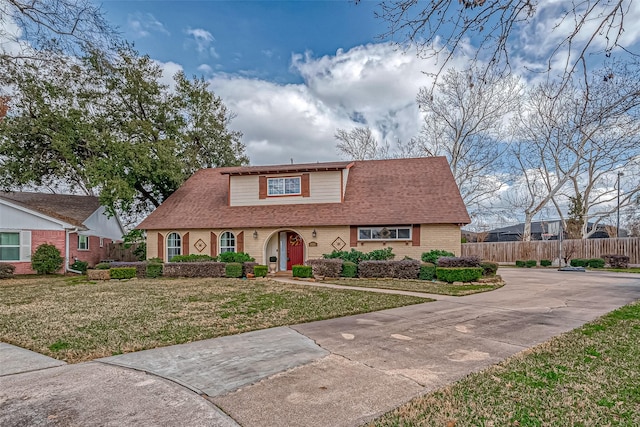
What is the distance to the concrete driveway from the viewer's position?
3090 mm

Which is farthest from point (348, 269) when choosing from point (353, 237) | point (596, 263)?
point (596, 263)

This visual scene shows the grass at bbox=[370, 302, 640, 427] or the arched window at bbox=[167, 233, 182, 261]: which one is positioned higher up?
the arched window at bbox=[167, 233, 182, 261]

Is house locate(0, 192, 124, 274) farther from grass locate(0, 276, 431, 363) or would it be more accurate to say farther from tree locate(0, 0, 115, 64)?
tree locate(0, 0, 115, 64)

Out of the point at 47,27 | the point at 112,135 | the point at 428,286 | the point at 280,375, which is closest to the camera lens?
the point at 280,375

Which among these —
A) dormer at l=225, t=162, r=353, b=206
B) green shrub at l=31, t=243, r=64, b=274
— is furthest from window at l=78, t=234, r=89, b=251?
dormer at l=225, t=162, r=353, b=206

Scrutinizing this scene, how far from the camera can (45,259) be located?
17.8 m

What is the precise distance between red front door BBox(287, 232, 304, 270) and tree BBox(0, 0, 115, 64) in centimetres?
1329

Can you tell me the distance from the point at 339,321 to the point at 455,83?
22.0 m

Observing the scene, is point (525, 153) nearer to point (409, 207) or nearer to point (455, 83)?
point (455, 83)

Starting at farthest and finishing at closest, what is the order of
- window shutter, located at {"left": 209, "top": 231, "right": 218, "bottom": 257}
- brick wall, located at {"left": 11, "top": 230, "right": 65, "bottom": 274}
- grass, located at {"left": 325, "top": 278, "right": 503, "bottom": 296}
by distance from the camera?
window shutter, located at {"left": 209, "top": 231, "right": 218, "bottom": 257}, brick wall, located at {"left": 11, "top": 230, "right": 65, "bottom": 274}, grass, located at {"left": 325, "top": 278, "right": 503, "bottom": 296}

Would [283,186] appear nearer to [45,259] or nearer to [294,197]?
[294,197]

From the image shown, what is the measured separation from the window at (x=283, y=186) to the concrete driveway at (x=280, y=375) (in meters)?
12.5

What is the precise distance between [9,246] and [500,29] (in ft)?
71.6

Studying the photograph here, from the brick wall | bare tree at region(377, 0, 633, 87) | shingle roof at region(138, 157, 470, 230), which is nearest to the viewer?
bare tree at region(377, 0, 633, 87)
